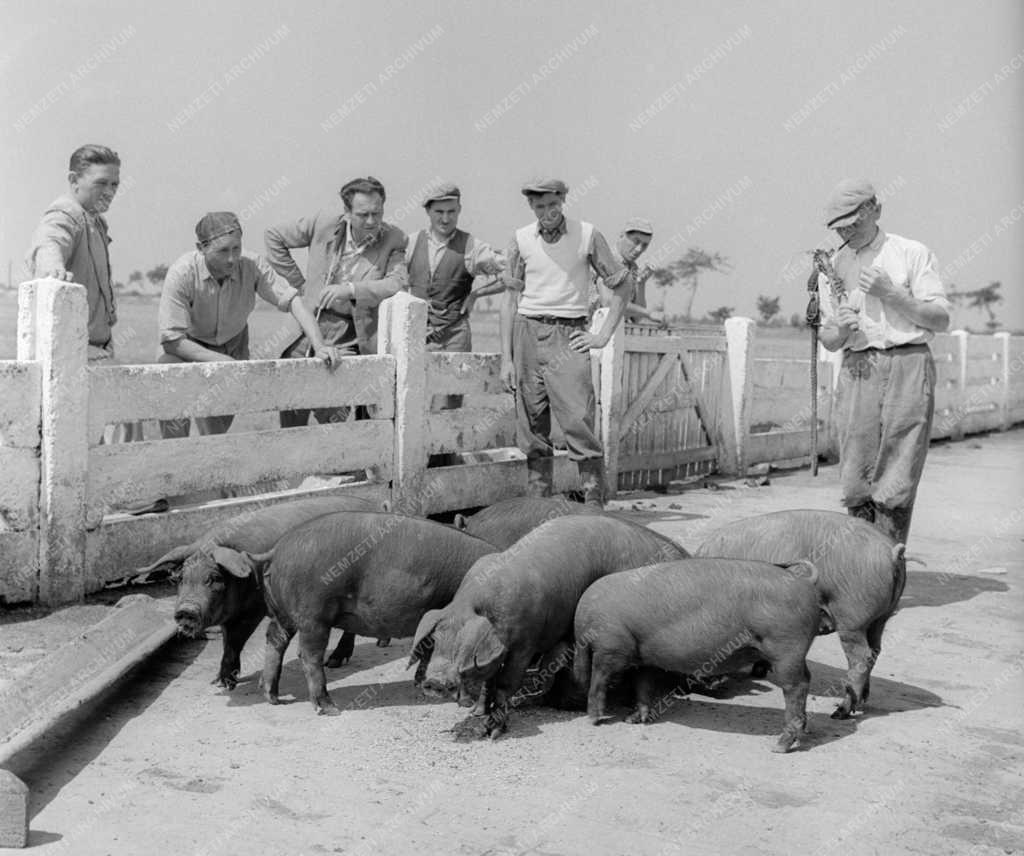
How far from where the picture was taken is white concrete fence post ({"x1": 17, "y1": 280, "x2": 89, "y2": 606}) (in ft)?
19.7

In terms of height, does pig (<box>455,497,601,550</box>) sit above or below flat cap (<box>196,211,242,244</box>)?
below

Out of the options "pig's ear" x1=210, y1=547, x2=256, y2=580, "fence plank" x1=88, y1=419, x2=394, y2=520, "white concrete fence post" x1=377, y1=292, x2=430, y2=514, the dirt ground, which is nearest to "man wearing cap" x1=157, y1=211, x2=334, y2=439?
"fence plank" x1=88, y1=419, x2=394, y2=520

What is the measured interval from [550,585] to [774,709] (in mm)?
981

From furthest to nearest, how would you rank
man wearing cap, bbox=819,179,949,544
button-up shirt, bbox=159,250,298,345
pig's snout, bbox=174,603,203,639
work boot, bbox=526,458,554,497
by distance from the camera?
work boot, bbox=526,458,554,497 < button-up shirt, bbox=159,250,298,345 < man wearing cap, bbox=819,179,949,544 < pig's snout, bbox=174,603,203,639

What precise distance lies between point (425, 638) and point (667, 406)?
6.95m

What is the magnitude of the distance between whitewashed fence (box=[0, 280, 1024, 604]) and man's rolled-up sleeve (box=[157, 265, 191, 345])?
494mm

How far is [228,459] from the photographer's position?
6832mm

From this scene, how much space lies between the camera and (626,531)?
520 centimetres

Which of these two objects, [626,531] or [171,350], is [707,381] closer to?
[171,350]

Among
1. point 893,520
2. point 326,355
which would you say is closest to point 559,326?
point 326,355

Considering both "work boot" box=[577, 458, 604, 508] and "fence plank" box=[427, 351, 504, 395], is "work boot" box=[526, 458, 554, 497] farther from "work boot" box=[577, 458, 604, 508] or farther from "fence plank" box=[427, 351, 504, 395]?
"fence plank" box=[427, 351, 504, 395]

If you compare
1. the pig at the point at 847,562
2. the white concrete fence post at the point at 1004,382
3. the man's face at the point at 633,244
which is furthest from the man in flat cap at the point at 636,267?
the white concrete fence post at the point at 1004,382

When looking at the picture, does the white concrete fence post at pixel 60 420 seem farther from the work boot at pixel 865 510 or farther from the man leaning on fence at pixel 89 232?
the work boot at pixel 865 510

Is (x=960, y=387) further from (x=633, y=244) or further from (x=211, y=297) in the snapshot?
(x=211, y=297)
